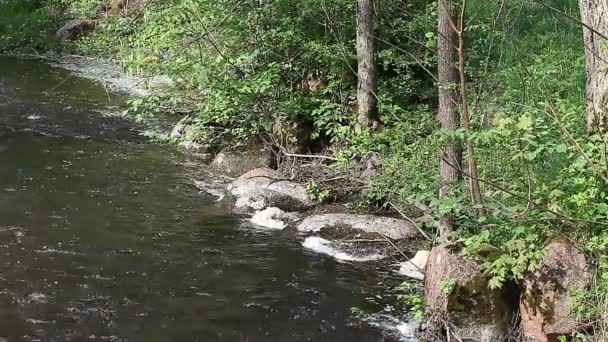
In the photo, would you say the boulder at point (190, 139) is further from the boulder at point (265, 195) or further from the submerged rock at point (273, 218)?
the submerged rock at point (273, 218)

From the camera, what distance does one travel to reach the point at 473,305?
19.2 feet

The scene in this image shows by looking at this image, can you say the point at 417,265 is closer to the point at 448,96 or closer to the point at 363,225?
the point at 363,225

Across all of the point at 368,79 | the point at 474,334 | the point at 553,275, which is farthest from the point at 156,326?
the point at 368,79

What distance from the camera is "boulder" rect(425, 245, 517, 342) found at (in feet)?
19.2

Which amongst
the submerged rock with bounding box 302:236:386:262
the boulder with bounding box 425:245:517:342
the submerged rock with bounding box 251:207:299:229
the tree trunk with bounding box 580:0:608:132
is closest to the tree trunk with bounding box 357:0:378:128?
the submerged rock with bounding box 251:207:299:229

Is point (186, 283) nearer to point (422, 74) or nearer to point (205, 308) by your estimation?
point (205, 308)

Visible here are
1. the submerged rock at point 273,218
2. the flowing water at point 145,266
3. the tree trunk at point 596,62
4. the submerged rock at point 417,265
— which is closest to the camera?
the tree trunk at point 596,62

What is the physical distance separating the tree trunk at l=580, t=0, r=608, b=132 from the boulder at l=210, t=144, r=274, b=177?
594 centimetres

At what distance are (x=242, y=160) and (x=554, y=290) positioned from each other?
21.8 ft

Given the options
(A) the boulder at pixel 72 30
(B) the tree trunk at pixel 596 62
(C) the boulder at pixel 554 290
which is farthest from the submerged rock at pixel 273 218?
(A) the boulder at pixel 72 30

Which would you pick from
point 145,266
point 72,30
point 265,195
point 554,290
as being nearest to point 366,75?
point 265,195

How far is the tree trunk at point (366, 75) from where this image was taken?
1023 centimetres

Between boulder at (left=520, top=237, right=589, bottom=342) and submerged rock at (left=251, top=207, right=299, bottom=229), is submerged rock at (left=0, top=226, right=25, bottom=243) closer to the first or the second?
submerged rock at (left=251, top=207, right=299, bottom=229)

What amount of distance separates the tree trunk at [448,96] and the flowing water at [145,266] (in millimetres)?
1423
